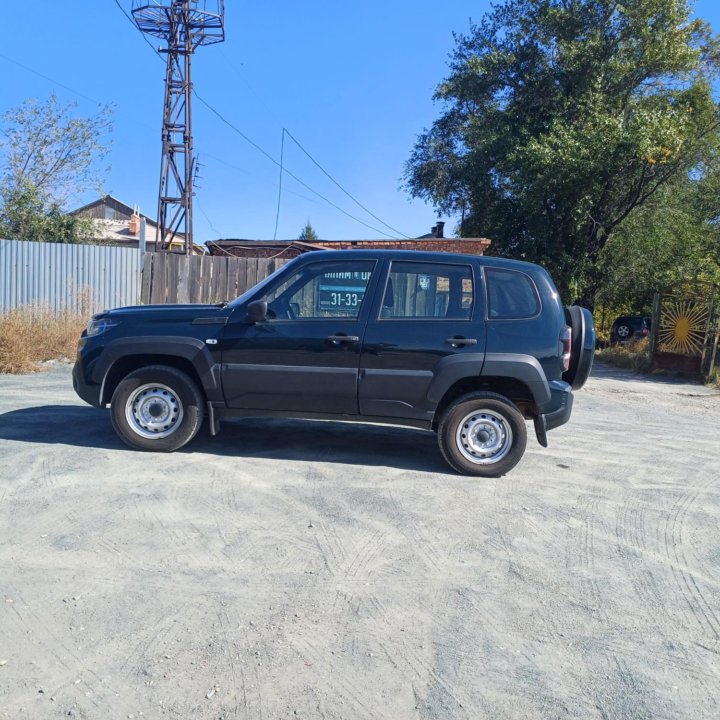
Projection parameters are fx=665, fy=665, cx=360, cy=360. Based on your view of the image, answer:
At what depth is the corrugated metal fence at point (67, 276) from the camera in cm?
1299

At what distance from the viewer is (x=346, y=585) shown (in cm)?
376

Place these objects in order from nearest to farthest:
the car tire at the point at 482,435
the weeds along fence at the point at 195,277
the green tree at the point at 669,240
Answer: the car tire at the point at 482,435, the weeds along fence at the point at 195,277, the green tree at the point at 669,240

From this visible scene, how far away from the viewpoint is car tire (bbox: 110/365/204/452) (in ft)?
19.8

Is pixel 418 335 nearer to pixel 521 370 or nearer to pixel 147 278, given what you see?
pixel 521 370

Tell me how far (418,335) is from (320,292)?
0.97m

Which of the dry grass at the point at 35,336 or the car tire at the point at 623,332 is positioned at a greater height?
the car tire at the point at 623,332

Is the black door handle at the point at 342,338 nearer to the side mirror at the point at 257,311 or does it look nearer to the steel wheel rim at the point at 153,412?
the side mirror at the point at 257,311

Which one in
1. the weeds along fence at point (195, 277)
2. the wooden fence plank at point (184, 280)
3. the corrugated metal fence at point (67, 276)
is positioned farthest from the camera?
the wooden fence plank at point (184, 280)

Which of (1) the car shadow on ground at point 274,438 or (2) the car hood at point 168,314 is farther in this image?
(1) the car shadow on ground at point 274,438

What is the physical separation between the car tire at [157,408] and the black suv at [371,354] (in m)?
0.01

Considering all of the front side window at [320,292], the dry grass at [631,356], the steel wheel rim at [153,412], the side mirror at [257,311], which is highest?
the front side window at [320,292]

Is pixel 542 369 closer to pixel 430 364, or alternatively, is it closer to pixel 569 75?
pixel 430 364

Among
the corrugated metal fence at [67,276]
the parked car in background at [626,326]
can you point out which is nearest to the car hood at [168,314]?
the corrugated metal fence at [67,276]

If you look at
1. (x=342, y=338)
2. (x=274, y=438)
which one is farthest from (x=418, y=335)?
(x=274, y=438)
